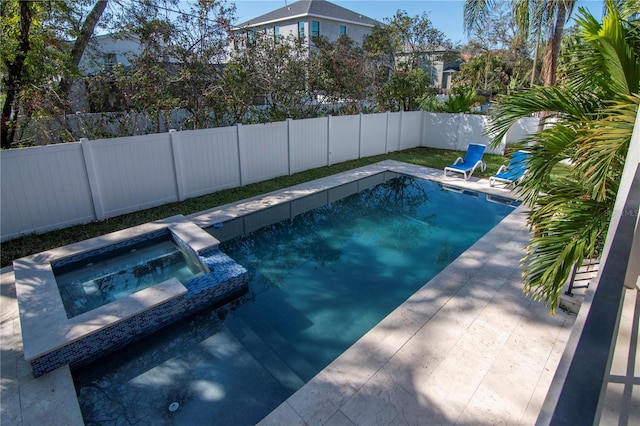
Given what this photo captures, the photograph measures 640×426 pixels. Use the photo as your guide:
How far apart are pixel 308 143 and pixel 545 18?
7.95 metres

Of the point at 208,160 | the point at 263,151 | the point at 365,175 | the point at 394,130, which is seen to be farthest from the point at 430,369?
the point at 394,130

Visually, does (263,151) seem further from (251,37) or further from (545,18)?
(545,18)

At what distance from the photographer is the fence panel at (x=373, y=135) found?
13.3 m

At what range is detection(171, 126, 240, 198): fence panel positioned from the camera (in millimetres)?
8625

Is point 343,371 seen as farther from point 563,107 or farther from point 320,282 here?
point 563,107

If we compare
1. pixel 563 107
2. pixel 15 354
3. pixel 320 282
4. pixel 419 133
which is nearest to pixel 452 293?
pixel 320 282

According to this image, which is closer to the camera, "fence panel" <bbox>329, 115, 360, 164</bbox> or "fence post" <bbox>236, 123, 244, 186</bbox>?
"fence post" <bbox>236, 123, 244, 186</bbox>

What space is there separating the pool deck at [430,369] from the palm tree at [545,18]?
8.99 m

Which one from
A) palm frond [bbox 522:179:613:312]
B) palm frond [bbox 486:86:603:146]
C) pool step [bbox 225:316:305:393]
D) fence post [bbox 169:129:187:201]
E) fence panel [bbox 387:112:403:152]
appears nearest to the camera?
palm frond [bbox 522:179:613:312]

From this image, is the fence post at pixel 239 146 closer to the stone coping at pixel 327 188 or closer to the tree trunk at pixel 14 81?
the stone coping at pixel 327 188

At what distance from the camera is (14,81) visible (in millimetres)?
7230

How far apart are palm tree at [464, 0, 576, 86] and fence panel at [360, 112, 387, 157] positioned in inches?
182

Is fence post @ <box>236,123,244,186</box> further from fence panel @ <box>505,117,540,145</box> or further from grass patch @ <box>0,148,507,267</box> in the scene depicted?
fence panel @ <box>505,117,540,145</box>

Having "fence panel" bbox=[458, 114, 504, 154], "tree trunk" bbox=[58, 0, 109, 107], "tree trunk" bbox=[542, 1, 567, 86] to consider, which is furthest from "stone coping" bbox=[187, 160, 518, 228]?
"tree trunk" bbox=[58, 0, 109, 107]
